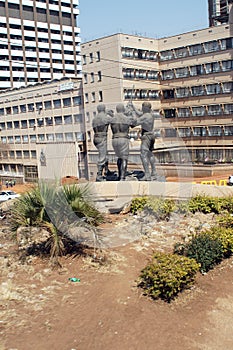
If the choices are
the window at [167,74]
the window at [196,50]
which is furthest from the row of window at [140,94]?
the window at [196,50]

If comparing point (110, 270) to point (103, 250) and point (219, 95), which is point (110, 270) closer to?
point (103, 250)

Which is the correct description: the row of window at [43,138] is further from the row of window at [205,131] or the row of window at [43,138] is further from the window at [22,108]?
the row of window at [205,131]

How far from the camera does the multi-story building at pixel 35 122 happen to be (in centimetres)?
4542

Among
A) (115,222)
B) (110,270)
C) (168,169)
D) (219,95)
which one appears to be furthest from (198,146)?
(110,270)

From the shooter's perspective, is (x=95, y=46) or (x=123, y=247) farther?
(x=95, y=46)

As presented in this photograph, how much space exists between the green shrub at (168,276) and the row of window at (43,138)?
3004 cm

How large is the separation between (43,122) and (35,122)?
1.92 m

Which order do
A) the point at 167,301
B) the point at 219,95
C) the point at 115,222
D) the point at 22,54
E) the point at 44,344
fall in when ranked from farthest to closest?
1. the point at 22,54
2. the point at 219,95
3. the point at 115,222
4. the point at 167,301
5. the point at 44,344

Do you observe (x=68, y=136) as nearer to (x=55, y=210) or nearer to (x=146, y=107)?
(x=146, y=107)

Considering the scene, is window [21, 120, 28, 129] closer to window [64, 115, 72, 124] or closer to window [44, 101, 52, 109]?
window [44, 101, 52, 109]

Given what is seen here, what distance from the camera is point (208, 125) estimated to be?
153 feet

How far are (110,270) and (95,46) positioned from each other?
135 ft

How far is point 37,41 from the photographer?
74688 mm

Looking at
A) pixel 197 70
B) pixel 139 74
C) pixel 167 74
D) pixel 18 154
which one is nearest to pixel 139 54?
pixel 139 74
